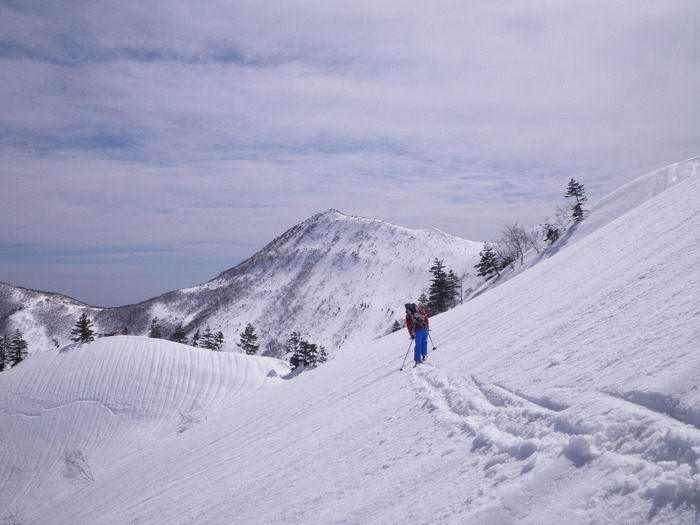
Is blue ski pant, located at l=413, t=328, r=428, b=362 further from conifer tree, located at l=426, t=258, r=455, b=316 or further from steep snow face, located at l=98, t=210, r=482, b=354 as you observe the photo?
steep snow face, located at l=98, t=210, r=482, b=354

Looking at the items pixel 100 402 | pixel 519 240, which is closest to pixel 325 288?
pixel 519 240

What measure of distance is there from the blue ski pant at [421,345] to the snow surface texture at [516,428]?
0.24 metres

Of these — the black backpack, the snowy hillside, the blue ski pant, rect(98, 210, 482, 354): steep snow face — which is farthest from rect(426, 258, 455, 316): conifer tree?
rect(98, 210, 482, 354): steep snow face

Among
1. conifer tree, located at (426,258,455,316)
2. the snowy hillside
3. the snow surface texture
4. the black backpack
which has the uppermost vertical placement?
the snowy hillside

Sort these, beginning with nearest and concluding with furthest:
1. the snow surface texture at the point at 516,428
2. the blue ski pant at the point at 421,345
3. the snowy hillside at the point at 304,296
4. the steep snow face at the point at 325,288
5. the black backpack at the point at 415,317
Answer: the snow surface texture at the point at 516,428 → the blue ski pant at the point at 421,345 → the black backpack at the point at 415,317 → the steep snow face at the point at 325,288 → the snowy hillside at the point at 304,296

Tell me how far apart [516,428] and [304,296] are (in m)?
117

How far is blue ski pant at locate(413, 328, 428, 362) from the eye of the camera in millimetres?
7605

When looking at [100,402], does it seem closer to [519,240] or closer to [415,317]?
[415,317]

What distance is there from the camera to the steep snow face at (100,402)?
2239cm

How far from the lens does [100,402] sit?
2694 cm

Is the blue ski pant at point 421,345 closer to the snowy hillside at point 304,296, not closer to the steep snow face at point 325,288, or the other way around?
the steep snow face at point 325,288

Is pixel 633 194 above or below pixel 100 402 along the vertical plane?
above

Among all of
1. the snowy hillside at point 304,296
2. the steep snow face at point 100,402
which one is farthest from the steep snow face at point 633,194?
the snowy hillside at point 304,296

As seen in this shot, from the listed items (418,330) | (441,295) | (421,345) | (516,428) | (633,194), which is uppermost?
(633,194)
